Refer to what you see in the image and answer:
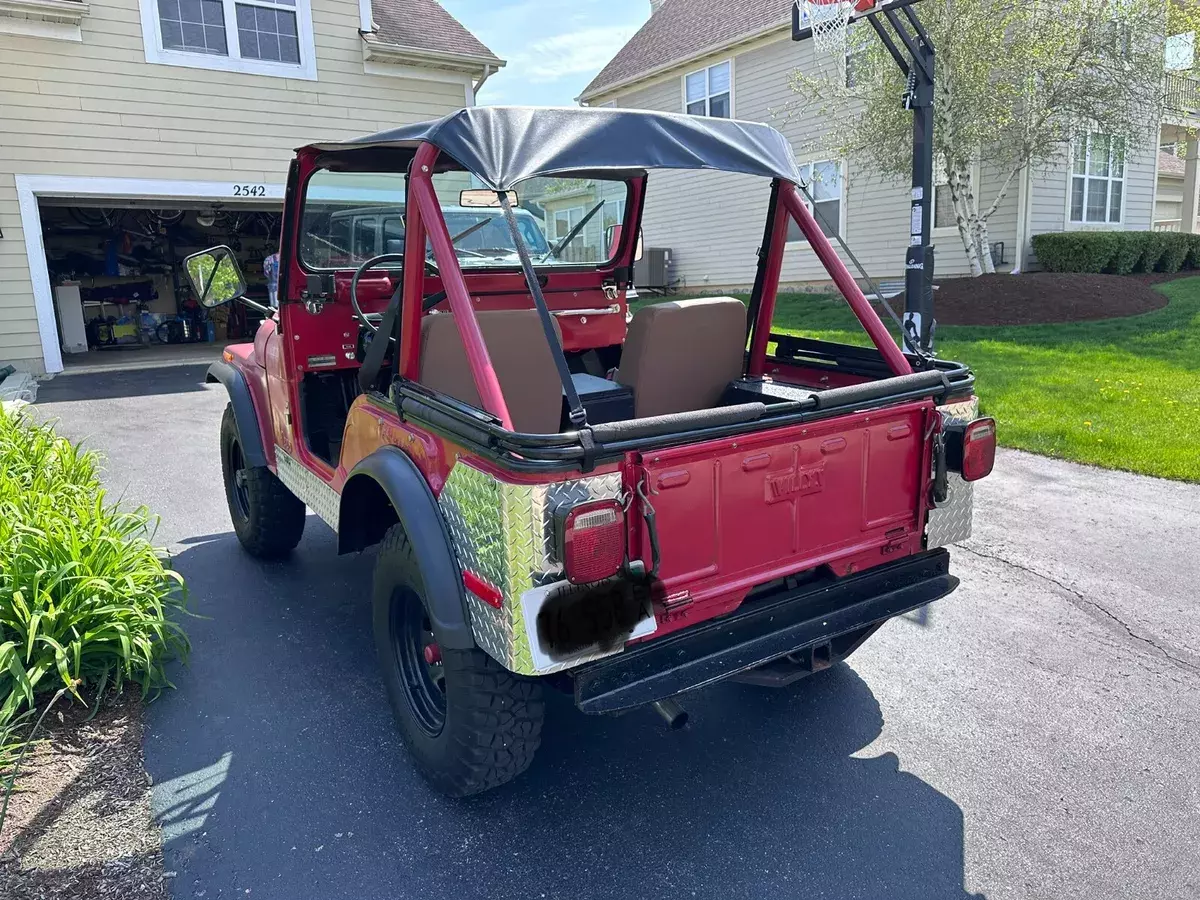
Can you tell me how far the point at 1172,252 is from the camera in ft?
52.1

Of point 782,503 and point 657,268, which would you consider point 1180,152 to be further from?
point 782,503

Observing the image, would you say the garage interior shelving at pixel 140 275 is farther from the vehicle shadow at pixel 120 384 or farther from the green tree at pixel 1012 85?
the green tree at pixel 1012 85

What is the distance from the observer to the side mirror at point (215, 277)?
4031 mm

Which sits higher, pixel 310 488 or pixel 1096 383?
pixel 310 488

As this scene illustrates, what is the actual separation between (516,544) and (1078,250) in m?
15.0

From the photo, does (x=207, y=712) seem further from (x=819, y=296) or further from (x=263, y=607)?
(x=819, y=296)

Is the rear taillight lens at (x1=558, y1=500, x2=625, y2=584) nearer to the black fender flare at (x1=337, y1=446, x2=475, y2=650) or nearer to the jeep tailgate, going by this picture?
the jeep tailgate

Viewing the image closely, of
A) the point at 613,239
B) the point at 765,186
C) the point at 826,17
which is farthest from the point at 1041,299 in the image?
the point at 613,239

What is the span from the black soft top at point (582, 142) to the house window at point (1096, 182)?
14.7m

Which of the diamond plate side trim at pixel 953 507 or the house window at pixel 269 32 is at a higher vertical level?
the house window at pixel 269 32

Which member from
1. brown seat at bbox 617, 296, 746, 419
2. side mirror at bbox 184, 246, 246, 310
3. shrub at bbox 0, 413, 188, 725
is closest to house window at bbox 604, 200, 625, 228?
brown seat at bbox 617, 296, 746, 419

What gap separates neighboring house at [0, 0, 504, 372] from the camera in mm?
11539

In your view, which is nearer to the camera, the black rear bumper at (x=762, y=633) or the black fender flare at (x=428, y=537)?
the black rear bumper at (x=762, y=633)

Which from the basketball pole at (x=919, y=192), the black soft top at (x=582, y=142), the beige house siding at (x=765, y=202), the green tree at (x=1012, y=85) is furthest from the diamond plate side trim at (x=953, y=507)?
the beige house siding at (x=765, y=202)
